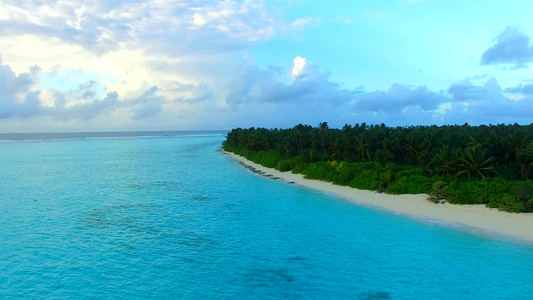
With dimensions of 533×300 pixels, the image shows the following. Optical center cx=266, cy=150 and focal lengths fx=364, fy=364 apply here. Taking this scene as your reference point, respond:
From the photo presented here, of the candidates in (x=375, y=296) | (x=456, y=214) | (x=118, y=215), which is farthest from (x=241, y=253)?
(x=456, y=214)

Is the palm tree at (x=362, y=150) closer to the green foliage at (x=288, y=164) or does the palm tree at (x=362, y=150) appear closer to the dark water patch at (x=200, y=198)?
the green foliage at (x=288, y=164)

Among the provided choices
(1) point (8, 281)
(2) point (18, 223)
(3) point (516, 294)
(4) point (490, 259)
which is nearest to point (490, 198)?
(4) point (490, 259)

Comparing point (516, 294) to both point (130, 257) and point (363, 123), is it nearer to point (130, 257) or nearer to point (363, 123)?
point (130, 257)

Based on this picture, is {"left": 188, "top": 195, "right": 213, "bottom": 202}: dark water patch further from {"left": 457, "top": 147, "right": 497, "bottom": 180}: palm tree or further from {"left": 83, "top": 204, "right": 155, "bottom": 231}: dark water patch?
{"left": 457, "top": 147, "right": 497, "bottom": 180}: palm tree

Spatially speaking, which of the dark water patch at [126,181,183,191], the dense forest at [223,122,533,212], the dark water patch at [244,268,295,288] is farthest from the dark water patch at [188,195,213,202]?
the dark water patch at [244,268,295,288]

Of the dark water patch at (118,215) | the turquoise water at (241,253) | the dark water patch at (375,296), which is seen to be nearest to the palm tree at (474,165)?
the turquoise water at (241,253)

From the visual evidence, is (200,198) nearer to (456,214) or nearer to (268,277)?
(268,277)
